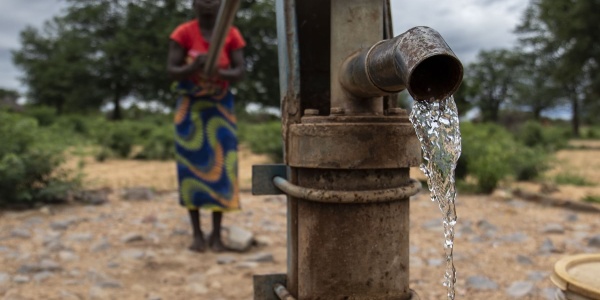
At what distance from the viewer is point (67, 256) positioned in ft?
11.8

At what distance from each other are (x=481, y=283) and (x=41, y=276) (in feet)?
8.30

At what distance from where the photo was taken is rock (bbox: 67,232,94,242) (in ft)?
13.5

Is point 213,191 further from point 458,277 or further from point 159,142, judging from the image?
point 159,142

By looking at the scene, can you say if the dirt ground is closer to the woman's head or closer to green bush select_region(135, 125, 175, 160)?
the woman's head

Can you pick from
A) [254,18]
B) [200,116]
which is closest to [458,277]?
[200,116]

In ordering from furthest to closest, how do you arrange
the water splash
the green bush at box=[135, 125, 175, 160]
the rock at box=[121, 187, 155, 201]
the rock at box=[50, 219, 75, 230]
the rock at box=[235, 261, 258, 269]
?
the green bush at box=[135, 125, 175, 160]
the rock at box=[121, 187, 155, 201]
the rock at box=[50, 219, 75, 230]
the rock at box=[235, 261, 258, 269]
the water splash

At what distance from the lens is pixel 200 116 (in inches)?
150

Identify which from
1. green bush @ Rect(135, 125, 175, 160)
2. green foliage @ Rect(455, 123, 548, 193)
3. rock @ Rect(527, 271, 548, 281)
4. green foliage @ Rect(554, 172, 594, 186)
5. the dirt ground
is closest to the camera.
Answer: the dirt ground

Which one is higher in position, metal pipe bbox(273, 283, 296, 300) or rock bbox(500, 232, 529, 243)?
metal pipe bbox(273, 283, 296, 300)

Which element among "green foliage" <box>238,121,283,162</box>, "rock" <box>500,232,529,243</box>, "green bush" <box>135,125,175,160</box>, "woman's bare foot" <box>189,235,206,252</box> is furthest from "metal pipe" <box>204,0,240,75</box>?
"green bush" <box>135,125,175,160</box>

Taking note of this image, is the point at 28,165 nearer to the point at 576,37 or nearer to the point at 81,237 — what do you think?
the point at 81,237

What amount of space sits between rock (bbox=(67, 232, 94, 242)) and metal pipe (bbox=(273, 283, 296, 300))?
2.95 meters

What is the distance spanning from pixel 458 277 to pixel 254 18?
67.9ft

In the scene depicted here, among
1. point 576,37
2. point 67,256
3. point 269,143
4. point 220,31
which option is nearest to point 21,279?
point 67,256
